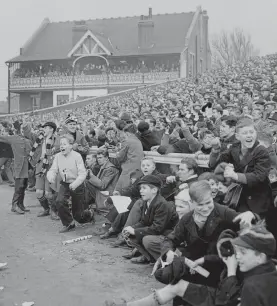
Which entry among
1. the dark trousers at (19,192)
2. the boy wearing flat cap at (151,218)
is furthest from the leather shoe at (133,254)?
the dark trousers at (19,192)

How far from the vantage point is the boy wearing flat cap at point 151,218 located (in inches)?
267

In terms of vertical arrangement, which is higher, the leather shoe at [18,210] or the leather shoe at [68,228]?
the leather shoe at [18,210]

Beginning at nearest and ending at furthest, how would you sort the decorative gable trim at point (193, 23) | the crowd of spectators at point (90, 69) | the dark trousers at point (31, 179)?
the dark trousers at point (31, 179)
the crowd of spectators at point (90, 69)
the decorative gable trim at point (193, 23)

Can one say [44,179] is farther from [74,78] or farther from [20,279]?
[74,78]

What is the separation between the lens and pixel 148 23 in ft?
159

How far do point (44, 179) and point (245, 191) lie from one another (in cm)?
608

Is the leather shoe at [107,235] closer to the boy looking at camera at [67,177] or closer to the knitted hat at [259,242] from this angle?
the boy looking at camera at [67,177]

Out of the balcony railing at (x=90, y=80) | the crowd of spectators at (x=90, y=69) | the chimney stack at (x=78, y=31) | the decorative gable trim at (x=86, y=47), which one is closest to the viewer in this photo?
the balcony railing at (x=90, y=80)

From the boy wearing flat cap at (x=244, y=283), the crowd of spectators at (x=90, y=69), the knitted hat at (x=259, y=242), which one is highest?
the crowd of spectators at (x=90, y=69)

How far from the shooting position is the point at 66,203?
9406 mm

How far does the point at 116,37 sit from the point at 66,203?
140 ft

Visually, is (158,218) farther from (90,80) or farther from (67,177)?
(90,80)

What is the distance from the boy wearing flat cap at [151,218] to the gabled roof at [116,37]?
40.0 m

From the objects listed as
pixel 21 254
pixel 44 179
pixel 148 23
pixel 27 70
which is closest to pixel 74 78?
pixel 27 70
